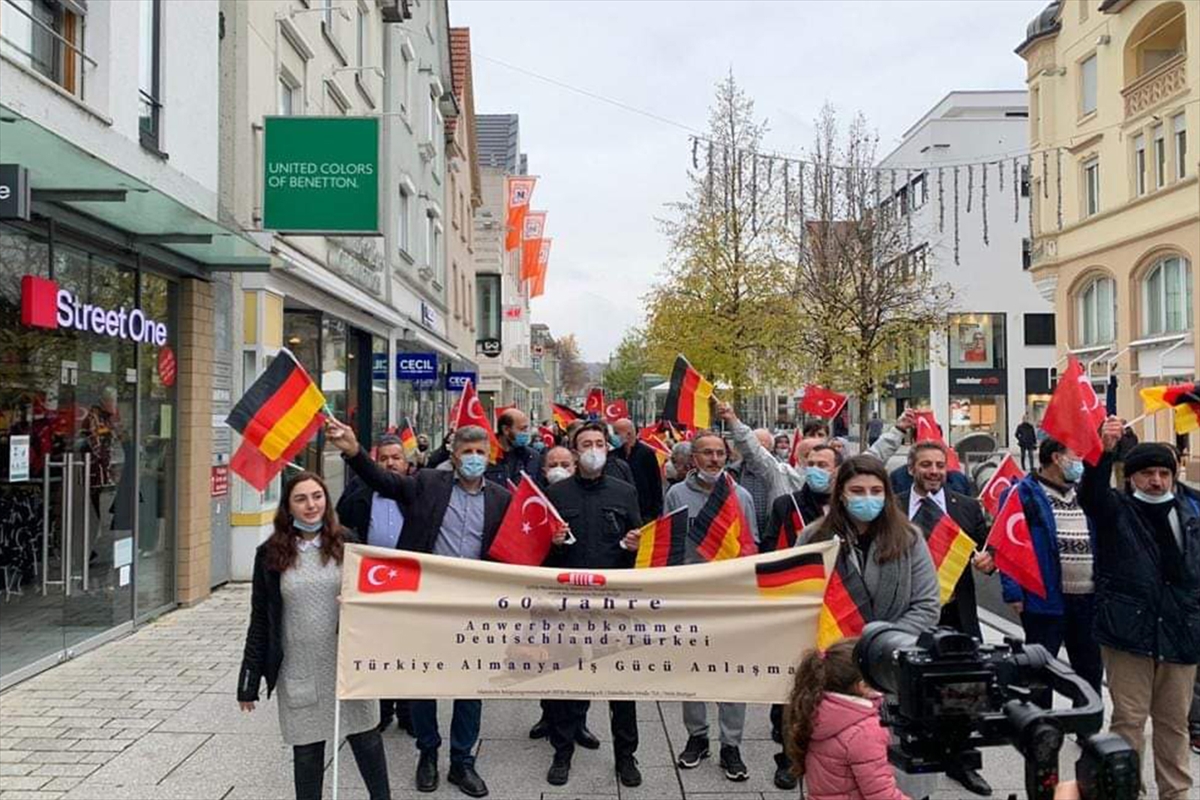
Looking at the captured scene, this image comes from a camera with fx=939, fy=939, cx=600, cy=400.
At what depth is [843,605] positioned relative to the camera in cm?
438

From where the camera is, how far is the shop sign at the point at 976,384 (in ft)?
166

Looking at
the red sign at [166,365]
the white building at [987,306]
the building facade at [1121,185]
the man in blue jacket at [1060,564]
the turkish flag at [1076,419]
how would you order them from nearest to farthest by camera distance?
the turkish flag at [1076,419], the man in blue jacket at [1060,564], the red sign at [166,365], the building facade at [1121,185], the white building at [987,306]

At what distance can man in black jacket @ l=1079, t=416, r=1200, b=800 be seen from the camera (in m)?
4.40

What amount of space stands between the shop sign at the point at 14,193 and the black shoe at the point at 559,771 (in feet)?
14.5

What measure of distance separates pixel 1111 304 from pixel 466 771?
105ft

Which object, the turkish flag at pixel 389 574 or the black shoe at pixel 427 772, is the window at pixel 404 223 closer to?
the black shoe at pixel 427 772

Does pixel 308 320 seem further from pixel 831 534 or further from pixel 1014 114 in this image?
pixel 1014 114

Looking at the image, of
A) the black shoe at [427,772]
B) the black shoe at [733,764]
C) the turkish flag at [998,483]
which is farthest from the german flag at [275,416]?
the turkish flag at [998,483]

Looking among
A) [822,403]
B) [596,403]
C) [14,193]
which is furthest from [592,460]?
[596,403]

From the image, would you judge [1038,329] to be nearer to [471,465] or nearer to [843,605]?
[471,465]

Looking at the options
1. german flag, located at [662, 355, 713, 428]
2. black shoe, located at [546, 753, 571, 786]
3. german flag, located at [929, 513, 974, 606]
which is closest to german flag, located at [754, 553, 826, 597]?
german flag, located at [929, 513, 974, 606]

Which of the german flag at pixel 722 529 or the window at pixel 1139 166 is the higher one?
the window at pixel 1139 166

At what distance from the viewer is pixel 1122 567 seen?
450 centimetres

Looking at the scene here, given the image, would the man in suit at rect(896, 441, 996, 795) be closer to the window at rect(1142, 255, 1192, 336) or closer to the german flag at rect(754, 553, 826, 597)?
the german flag at rect(754, 553, 826, 597)
